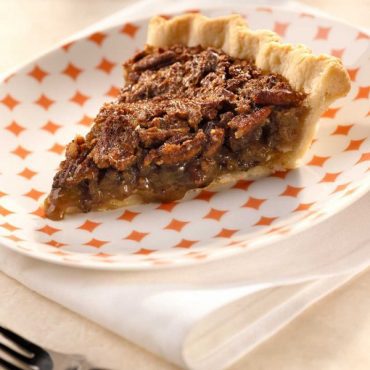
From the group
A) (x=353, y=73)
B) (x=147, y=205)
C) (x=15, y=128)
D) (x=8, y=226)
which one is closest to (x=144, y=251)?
(x=147, y=205)

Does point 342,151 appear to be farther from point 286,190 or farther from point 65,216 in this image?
point 65,216

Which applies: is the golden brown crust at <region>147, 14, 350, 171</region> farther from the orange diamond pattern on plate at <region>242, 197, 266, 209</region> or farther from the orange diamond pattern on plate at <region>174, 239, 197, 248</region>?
the orange diamond pattern on plate at <region>174, 239, 197, 248</region>

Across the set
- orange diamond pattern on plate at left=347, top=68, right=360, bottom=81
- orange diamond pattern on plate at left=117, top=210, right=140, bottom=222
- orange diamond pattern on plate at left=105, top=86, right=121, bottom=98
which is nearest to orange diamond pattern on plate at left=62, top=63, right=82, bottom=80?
orange diamond pattern on plate at left=105, top=86, right=121, bottom=98

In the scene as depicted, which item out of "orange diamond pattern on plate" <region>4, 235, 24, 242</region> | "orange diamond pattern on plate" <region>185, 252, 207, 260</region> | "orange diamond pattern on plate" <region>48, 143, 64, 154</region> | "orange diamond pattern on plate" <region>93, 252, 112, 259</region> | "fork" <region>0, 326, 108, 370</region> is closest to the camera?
"fork" <region>0, 326, 108, 370</region>

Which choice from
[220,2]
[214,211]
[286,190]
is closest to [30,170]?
[214,211]

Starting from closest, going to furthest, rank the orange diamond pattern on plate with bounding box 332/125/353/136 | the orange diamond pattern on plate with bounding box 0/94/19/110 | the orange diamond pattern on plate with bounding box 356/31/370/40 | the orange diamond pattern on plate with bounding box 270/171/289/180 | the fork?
1. the fork
2. the orange diamond pattern on plate with bounding box 270/171/289/180
3. the orange diamond pattern on plate with bounding box 332/125/353/136
4. the orange diamond pattern on plate with bounding box 356/31/370/40
5. the orange diamond pattern on plate with bounding box 0/94/19/110
